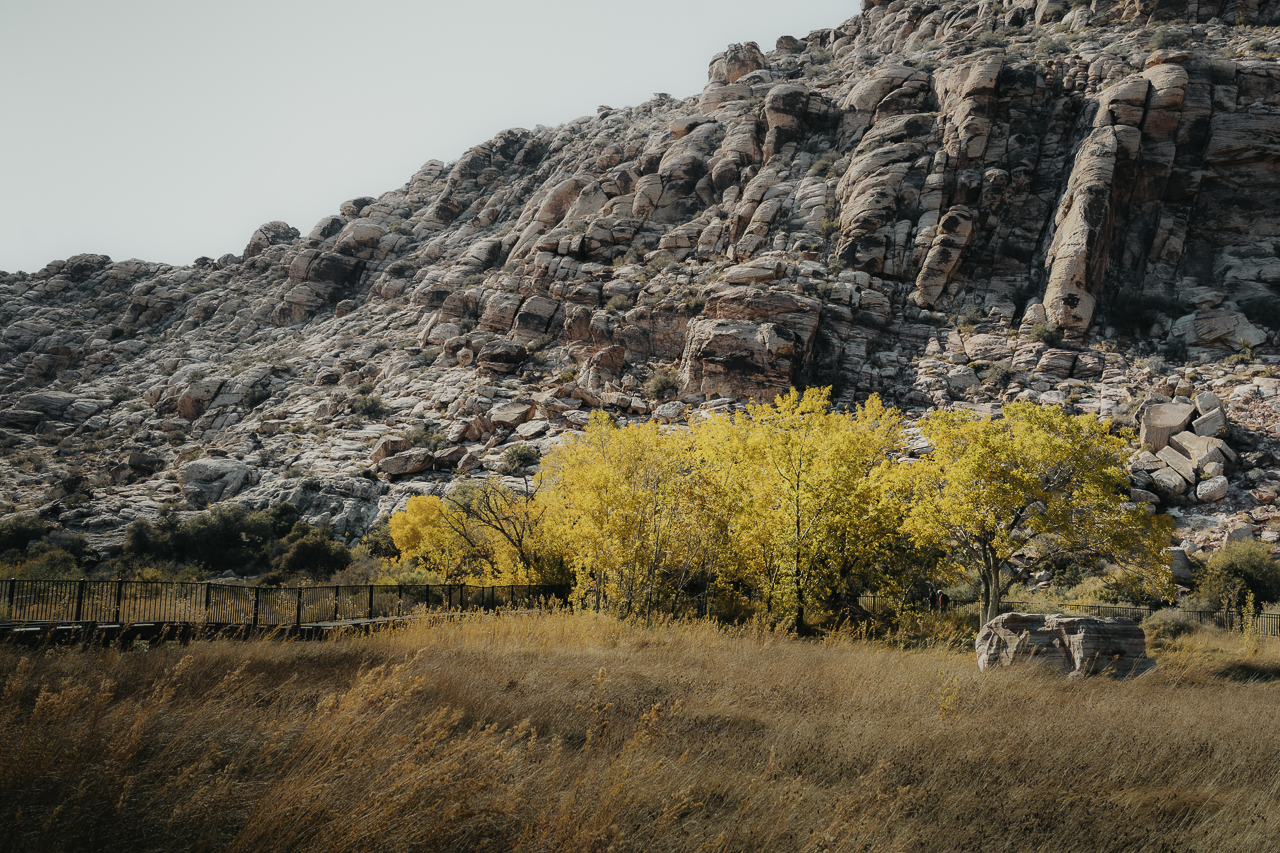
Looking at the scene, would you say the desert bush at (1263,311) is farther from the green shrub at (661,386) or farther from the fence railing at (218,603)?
the fence railing at (218,603)

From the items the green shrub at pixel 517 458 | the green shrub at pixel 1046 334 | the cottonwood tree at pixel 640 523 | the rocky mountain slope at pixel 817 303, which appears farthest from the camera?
the green shrub at pixel 1046 334

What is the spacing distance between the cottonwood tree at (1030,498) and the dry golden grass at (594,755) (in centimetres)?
668

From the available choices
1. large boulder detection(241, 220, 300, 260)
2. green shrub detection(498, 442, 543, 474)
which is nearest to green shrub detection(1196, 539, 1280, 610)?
green shrub detection(498, 442, 543, 474)

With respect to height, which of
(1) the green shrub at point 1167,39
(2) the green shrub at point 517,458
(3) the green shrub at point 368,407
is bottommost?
(2) the green shrub at point 517,458

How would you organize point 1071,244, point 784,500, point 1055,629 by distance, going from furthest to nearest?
point 1071,244, point 784,500, point 1055,629

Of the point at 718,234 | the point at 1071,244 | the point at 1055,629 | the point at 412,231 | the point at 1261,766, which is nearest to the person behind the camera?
the point at 1261,766

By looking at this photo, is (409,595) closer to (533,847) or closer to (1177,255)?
(533,847)

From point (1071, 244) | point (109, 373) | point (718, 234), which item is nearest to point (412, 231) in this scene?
point (109, 373)

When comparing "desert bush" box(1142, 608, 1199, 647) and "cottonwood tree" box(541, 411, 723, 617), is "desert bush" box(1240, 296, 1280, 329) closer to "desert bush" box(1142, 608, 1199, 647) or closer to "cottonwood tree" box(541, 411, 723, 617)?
"desert bush" box(1142, 608, 1199, 647)

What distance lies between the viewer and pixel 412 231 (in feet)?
→ 270

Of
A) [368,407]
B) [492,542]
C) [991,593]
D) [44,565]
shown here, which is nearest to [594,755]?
[991,593]

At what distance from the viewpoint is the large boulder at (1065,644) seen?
38.2ft

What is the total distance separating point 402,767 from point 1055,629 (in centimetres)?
1264

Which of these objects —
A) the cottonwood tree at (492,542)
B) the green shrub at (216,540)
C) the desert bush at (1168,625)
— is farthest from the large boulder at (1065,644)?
the green shrub at (216,540)
